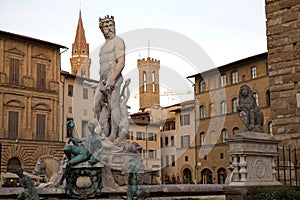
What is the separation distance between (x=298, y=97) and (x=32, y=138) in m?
34.3

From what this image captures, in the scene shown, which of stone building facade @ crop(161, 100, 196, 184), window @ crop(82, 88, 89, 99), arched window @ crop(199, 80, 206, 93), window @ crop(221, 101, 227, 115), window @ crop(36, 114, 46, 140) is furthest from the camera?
stone building facade @ crop(161, 100, 196, 184)

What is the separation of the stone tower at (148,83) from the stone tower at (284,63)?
62.7 m

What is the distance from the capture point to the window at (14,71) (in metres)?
43.6

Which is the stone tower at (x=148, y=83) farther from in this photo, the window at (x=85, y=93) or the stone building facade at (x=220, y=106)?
the window at (x=85, y=93)

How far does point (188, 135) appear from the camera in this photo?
56062 mm

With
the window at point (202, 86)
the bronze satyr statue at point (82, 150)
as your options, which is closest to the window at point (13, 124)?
the window at point (202, 86)

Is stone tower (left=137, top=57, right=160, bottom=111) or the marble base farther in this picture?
stone tower (left=137, top=57, right=160, bottom=111)

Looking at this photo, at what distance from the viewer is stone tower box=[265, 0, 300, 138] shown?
12984 millimetres

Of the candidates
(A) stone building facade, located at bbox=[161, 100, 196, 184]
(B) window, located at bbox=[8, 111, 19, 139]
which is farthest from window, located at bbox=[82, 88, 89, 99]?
(A) stone building facade, located at bbox=[161, 100, 196, 184]

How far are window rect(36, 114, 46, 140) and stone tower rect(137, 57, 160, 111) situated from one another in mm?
32173

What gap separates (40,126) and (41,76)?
5.00 meters

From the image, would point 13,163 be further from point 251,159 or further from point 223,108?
point 251,159

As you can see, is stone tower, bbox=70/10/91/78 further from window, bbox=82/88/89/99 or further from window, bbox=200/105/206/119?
window, bbox=200/105/206/119

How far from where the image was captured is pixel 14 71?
44.0 metres
